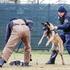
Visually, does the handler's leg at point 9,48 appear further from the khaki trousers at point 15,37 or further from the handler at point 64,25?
the handler at point 64,25

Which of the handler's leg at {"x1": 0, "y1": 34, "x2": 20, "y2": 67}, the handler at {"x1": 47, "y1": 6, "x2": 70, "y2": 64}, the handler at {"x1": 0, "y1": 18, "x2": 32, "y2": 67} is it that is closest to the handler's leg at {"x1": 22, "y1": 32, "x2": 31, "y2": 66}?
the handler at {"x1": 0, "y1": 18, "x2": 32, "y2": 67}

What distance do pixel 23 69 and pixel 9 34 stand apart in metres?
1.23

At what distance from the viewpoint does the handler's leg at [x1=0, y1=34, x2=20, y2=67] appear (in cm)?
1125

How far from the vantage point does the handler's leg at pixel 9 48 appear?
11250 mm

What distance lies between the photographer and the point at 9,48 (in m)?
11.3

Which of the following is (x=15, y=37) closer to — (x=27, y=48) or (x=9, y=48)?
(x=9, y=48)

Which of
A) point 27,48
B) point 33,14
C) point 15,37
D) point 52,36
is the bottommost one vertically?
point 33,14

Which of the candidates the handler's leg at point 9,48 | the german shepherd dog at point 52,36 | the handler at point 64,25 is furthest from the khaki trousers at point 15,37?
the german shepherd dog at point 52,36

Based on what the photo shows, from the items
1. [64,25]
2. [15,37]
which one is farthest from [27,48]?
[64,25]

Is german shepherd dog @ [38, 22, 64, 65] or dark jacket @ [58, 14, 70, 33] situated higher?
dark jacket @ [58, 14, 70, 33]

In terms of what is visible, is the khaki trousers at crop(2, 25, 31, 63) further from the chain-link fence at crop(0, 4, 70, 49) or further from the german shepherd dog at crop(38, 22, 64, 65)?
the chain-link fence at crop(0, 4, 70, 49)

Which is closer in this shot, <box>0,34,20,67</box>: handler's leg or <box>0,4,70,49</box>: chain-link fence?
<box>0,34,20,67</box>: handler's leg

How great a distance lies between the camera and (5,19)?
74.0ft

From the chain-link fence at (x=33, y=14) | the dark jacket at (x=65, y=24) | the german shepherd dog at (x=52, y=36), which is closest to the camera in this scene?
the dark jacket at (x=65, y=24)
